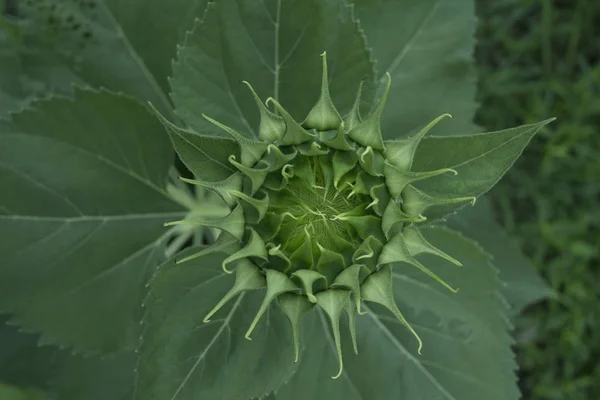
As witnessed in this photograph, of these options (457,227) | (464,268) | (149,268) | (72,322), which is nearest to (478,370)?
(464,268)

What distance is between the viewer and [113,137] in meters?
1.26

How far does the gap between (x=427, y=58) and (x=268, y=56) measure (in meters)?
0.42

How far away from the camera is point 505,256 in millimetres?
1762

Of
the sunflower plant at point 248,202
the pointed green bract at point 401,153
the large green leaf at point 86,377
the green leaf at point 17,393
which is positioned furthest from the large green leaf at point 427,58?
the green leaf at point 17,393

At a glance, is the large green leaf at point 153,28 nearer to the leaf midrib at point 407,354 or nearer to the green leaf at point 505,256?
the leaf midrib at point 407,354

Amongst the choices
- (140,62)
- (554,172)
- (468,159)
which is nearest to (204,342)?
(468,159)

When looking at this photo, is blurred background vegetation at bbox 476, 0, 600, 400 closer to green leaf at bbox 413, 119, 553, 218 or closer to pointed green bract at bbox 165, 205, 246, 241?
green leaf at bbox 413, 119, 553, 218

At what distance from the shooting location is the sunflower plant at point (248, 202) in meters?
0.86

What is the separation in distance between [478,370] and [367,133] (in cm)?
60

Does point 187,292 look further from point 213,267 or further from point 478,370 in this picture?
point 478,370

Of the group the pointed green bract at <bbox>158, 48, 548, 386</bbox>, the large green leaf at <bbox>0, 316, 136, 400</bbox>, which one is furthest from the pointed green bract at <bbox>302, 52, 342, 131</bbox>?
the large green leaf at <bbox>0, 316, 136, 400</bbox>

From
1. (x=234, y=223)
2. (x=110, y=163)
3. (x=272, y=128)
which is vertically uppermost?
(x=272, y=128)

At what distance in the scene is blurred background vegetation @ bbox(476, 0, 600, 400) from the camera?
6.91 ft

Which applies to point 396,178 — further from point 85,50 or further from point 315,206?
point 85,50
